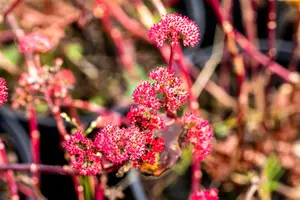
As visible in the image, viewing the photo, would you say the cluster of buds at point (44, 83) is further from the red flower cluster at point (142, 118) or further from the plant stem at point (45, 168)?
the red flower cluster at point (142, 118)

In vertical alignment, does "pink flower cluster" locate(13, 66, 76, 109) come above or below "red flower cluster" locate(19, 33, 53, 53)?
below

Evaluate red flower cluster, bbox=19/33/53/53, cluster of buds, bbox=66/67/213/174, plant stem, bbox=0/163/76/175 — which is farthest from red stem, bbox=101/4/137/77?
cluster of buds, bbox=66/67/213/174

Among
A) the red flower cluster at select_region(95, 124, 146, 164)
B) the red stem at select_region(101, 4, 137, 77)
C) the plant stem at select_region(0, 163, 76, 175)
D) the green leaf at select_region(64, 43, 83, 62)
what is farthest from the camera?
the green leaf at select_region(64, 43, 83, 62)

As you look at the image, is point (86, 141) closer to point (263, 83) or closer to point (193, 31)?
point (193, 31)

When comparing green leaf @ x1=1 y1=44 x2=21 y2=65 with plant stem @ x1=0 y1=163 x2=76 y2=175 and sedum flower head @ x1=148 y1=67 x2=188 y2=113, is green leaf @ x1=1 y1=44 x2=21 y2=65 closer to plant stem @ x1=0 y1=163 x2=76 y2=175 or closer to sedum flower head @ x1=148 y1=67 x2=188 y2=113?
plant stem @ x1=0 y1=163 x2=76 y2=175

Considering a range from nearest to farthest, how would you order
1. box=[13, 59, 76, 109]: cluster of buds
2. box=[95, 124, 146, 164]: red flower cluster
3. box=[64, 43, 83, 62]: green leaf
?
box=[95, 124, 146, 164]: red flower cluster
box=[13, 59, 76, 109]: cluster of buds
box=[64, 43, 83, 62]: green leaf

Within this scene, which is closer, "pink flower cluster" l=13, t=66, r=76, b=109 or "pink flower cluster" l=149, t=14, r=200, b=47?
"pink flower cluster" l=149, t=14, r=200, b=47

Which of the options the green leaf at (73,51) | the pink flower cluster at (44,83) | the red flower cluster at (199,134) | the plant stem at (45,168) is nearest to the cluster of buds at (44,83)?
the pink flower cluster at (44,83)
